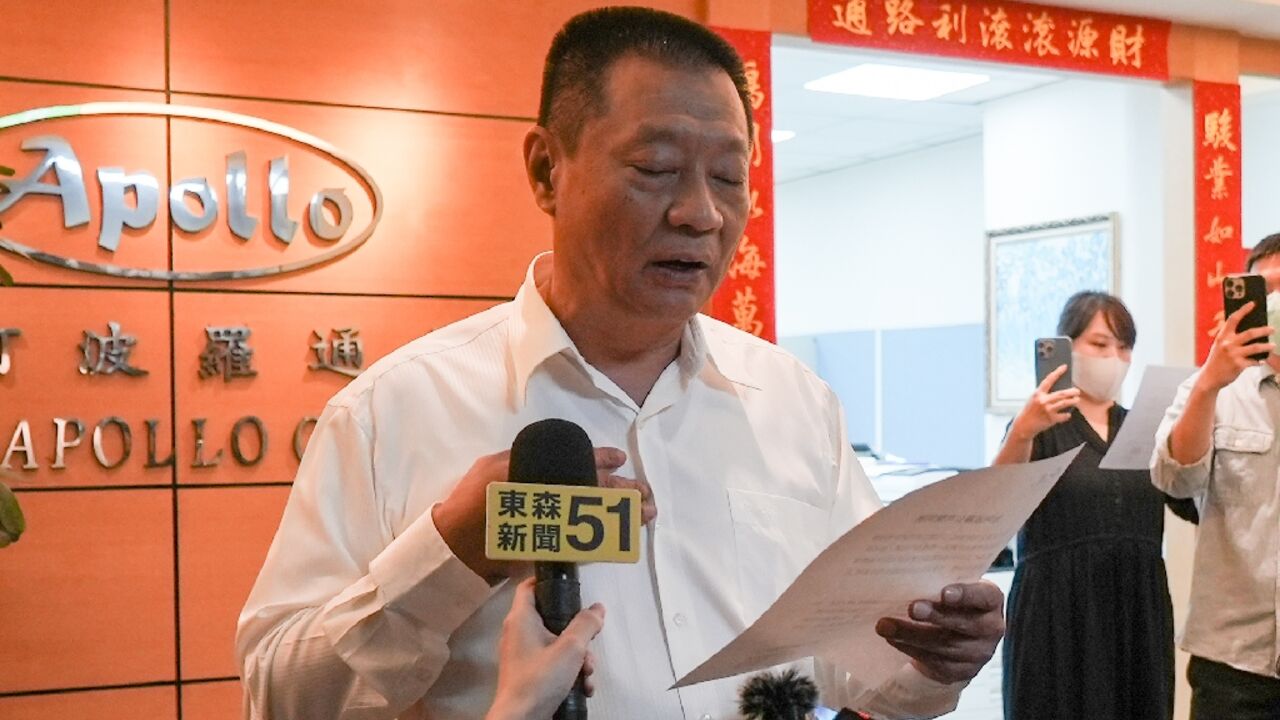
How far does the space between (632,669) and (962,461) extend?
6.58m

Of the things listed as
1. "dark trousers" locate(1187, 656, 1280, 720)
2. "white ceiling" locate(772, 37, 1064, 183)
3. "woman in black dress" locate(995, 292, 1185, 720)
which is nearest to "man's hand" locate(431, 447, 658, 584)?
"dark trousers" locate(1187, 656, 1280, 720)

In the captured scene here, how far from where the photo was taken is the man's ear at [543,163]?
1.21 meters

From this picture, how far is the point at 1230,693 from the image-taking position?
2.79m

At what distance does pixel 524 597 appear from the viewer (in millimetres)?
862

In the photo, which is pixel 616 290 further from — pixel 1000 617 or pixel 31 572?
pixel 31 572

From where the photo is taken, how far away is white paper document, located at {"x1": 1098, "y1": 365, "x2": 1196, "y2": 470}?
314cm

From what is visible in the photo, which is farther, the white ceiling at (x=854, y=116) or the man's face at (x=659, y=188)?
the white ceiling at (x=854, y=116)

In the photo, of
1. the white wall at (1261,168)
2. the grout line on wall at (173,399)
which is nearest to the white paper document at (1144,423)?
the grout line on wall at (173,399)

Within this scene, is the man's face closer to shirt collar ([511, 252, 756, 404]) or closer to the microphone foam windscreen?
shirt collar ([511, 252, 756, 404])

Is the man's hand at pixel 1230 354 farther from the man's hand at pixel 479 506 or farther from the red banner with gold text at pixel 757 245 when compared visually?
the man's hand at pixel 479 506

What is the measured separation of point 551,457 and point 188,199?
2.50 meters

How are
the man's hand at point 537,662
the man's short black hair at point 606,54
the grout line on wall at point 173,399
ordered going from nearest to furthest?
1. the man's hand at point 537,662
2. the man's short black hair at point 606,54
3. the grout line on wall at point 173,399

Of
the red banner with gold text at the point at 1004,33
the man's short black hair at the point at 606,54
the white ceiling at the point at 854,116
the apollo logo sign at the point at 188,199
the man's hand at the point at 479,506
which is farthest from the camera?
the white ceiling at the point at 854,116

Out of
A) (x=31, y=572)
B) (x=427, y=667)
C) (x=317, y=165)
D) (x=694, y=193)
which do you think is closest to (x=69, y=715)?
(x=31, y=572)
